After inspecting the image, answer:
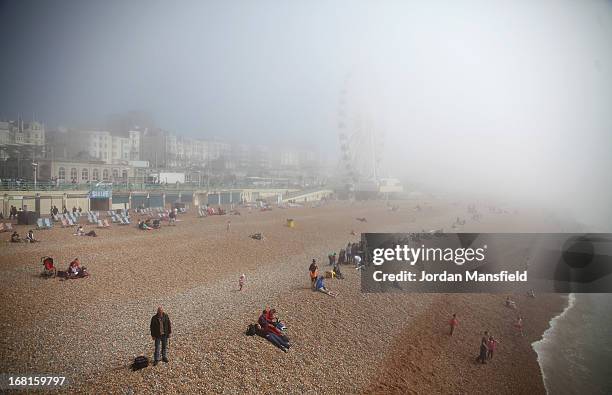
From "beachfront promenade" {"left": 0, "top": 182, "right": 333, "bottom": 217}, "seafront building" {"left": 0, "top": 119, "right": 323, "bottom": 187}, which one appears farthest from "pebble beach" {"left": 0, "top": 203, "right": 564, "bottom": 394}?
"seafront building" {"left": 0, "top": 119, "right": 323, "bottom": 187}

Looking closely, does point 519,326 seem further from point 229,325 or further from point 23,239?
point 23,239

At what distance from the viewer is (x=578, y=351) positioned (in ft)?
44.3

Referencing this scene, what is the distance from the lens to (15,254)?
45.3ft

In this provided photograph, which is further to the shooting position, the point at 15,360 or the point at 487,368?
the point at 487,368

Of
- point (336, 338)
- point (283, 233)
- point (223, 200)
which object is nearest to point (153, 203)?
point (223, 200)

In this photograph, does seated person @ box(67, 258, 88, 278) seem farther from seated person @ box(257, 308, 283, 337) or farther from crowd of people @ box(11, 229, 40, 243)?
seated person @ box(257, 308, 283, 337)

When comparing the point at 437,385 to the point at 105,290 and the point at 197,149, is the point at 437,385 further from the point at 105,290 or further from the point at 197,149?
the point at 197,149

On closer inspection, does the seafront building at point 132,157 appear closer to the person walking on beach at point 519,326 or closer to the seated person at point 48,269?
the seated person at point 48,269

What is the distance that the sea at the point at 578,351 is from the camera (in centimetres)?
1125

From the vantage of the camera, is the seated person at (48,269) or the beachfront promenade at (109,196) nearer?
the seated person at (48,269)

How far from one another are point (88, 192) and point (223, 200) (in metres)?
17.0

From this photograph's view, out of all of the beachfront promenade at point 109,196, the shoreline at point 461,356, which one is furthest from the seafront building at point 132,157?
the shoreline at point 461,356

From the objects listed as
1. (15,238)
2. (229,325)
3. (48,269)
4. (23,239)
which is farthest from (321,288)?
(15,238)

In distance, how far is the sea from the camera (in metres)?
11.2
